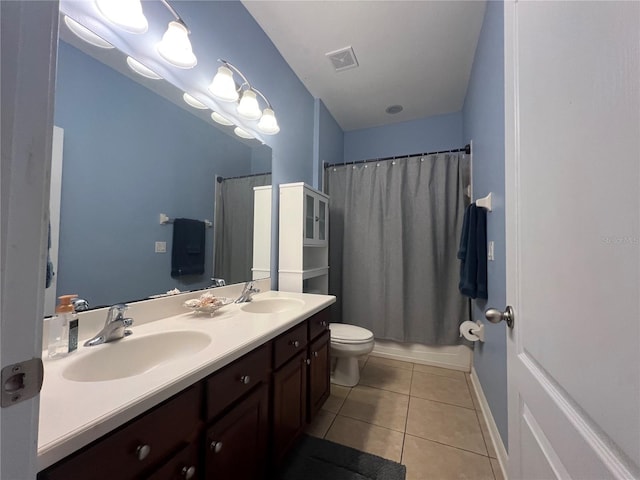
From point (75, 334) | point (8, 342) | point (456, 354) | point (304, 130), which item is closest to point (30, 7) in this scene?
point (8, 342)

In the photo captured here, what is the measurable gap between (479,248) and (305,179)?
1567 millimetres

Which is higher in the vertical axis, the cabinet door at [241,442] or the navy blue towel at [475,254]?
the navy blue towel at [475,254]

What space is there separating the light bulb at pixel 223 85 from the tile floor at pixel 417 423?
2.03m

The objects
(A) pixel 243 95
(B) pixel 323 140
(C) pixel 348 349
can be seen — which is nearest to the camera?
(A) pixel 243 95

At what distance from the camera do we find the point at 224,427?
77cm

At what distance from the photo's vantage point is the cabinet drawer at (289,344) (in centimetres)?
105

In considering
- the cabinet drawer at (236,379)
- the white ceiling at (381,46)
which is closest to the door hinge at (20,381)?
the cabinet drawer at (236,379)

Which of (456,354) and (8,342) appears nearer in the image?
(8,342)

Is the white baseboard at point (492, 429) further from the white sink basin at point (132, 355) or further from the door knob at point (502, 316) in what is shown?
the white sink basin at point (132, 355)

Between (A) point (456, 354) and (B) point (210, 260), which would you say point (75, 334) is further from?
(A) point (456, 354)

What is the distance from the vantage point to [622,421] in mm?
328

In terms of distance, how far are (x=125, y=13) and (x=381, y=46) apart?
1678 millimetres

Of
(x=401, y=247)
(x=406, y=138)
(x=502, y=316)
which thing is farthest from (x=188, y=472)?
(x=406, y=138)

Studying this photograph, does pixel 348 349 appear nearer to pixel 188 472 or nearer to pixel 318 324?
pixel 318 324
